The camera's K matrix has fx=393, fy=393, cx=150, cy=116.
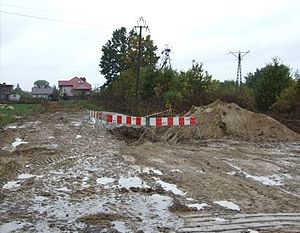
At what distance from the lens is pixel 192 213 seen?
715 cm

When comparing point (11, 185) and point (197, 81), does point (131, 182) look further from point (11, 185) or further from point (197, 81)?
point (197, 81)

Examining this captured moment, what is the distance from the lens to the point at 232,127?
2023 centimetres

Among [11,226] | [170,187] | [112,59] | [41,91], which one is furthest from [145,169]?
[41,91]

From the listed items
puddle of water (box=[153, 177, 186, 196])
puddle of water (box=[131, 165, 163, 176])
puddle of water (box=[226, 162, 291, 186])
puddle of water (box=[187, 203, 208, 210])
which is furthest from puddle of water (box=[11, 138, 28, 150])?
puddle of water (box=[187, 203, 208, 210])

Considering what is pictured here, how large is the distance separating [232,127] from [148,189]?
12.1 meters

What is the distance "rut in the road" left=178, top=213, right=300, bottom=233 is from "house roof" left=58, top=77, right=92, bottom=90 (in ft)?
387

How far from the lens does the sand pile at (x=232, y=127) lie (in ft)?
64.2

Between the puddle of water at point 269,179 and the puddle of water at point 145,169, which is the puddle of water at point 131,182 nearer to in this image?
the puddle of water at point 145,169

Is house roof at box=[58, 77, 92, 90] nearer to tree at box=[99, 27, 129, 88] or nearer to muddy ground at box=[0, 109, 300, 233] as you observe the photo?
tree at box=[99, 27, 129, 88]

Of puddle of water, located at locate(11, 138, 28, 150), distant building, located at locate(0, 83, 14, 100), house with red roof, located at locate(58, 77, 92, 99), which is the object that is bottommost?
puddle of water, located at locate(11, 138, 28, 150)

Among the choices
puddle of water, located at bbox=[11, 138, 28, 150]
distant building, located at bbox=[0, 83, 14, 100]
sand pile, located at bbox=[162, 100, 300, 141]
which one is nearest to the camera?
puddle of water, located at bbox=[11, 138, 28, 150]

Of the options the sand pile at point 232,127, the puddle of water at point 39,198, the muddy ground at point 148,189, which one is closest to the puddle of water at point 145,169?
the muddy ground at point 148,189

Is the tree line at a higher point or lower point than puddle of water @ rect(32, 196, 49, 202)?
higher

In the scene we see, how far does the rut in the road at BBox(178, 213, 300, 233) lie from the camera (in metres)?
A: 6.26
